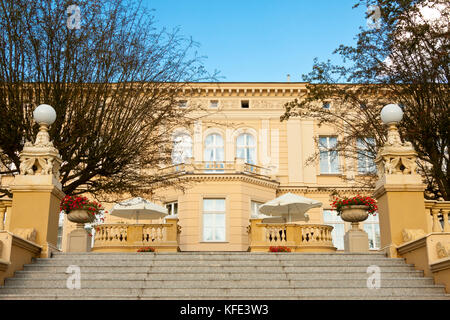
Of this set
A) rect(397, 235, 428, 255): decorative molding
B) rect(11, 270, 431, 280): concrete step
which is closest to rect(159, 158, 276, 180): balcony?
rect(397, 235, 428, 255): decorative molding

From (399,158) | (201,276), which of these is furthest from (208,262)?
(399,158)

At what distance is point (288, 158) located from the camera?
107 feet

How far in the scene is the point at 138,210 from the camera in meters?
22.7

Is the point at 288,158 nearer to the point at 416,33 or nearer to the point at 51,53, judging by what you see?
the point at 416,33

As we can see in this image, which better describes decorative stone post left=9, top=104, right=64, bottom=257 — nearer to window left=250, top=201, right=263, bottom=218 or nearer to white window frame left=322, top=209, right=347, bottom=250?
window left=250, top=201, right=263, bottom=218

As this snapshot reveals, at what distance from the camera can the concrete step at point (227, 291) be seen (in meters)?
8.38

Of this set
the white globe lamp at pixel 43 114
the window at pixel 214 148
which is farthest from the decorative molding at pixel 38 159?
the window at pixel 214 148

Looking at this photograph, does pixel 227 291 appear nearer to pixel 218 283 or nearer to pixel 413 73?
pixel 218 283

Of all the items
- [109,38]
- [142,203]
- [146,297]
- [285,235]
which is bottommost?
[146,297]

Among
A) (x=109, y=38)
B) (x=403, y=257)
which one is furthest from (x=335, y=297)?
(x=109, y=38)

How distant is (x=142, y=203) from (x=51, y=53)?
9.27 m

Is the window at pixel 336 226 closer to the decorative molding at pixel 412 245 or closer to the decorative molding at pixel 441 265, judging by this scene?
the decorative molding at pixel 412 245

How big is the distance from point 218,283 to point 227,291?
416mm

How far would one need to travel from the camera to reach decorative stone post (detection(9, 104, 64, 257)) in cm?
1067
